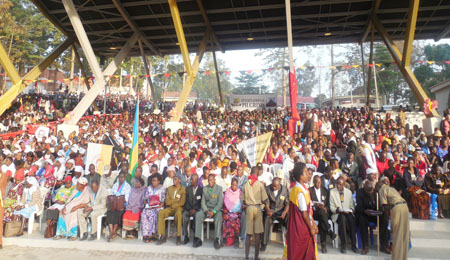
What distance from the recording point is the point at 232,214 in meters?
5.66

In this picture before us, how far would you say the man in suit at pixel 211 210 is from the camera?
5582 mm

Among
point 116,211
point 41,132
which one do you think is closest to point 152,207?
point 116,211

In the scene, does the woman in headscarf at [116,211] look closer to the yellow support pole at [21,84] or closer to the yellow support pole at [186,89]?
the yellow support pole at [186,89]

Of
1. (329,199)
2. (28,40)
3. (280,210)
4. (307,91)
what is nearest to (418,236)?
(329,199)

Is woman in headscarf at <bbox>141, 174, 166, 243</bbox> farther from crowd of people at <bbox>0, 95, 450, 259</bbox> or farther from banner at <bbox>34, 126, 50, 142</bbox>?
banner at <bbox>34, 126, 50, 142</bbox>

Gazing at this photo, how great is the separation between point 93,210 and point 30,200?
164 centimetres

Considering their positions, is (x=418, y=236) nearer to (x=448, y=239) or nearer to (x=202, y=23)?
(x=448, y=239)

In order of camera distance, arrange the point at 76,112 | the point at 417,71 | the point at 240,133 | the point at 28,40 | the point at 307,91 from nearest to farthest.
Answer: the point at 240,133 < the point at 76,112 < the point at 28,40 < the point at 417,71 < the point at 307,91

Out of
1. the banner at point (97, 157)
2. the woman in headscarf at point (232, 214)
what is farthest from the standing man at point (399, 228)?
the banner at point (97, 157)

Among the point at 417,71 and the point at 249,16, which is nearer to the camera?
the point at 249,16

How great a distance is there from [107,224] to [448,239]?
661 cm

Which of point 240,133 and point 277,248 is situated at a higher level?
point 240,133

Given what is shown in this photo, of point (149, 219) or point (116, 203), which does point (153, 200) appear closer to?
point (149, 219)

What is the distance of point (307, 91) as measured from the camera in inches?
2854
